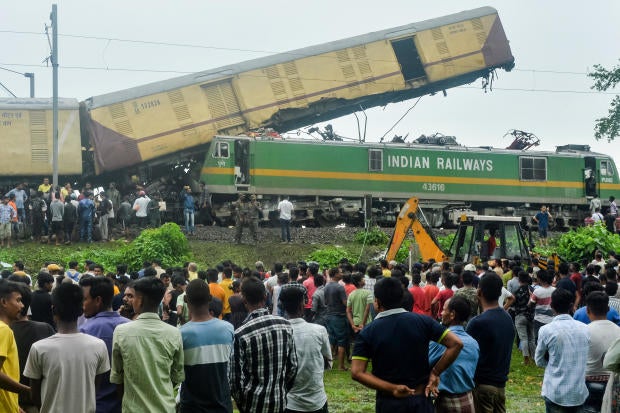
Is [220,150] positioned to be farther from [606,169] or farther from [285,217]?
[606,169]

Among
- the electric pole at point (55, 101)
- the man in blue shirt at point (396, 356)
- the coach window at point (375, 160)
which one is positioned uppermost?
the electric pole at point (55, 101)

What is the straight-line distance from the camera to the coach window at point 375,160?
28.6m

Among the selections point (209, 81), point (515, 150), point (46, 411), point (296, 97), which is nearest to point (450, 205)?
point (515, 150)

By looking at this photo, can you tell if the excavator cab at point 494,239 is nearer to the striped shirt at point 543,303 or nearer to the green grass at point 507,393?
the green grass at point 507,393

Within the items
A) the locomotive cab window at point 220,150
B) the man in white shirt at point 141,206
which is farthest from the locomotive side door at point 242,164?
the man in white shirt at point 141,206

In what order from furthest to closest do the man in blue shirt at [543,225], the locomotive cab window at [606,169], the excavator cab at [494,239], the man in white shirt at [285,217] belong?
the locomotive cab window at [606,169] → the man in blue shirt at [543,225] → the man in white shirt at [285,217] → the excavator cab at [494,239]

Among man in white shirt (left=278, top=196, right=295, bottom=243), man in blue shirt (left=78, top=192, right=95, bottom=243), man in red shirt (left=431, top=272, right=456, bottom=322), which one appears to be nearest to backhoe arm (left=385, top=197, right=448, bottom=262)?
man in white shirt (left=278, top=196, right=295, bottom=243)

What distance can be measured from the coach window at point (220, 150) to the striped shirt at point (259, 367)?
2056 cm

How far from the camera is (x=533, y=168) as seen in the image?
31031 mm

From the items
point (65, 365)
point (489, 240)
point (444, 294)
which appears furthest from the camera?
point (489, 240)

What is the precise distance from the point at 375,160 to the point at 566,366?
71.2ft

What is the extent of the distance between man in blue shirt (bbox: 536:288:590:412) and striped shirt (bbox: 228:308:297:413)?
239cm

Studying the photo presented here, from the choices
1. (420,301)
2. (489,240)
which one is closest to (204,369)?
(420,301)

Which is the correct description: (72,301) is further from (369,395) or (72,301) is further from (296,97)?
(296,97)
